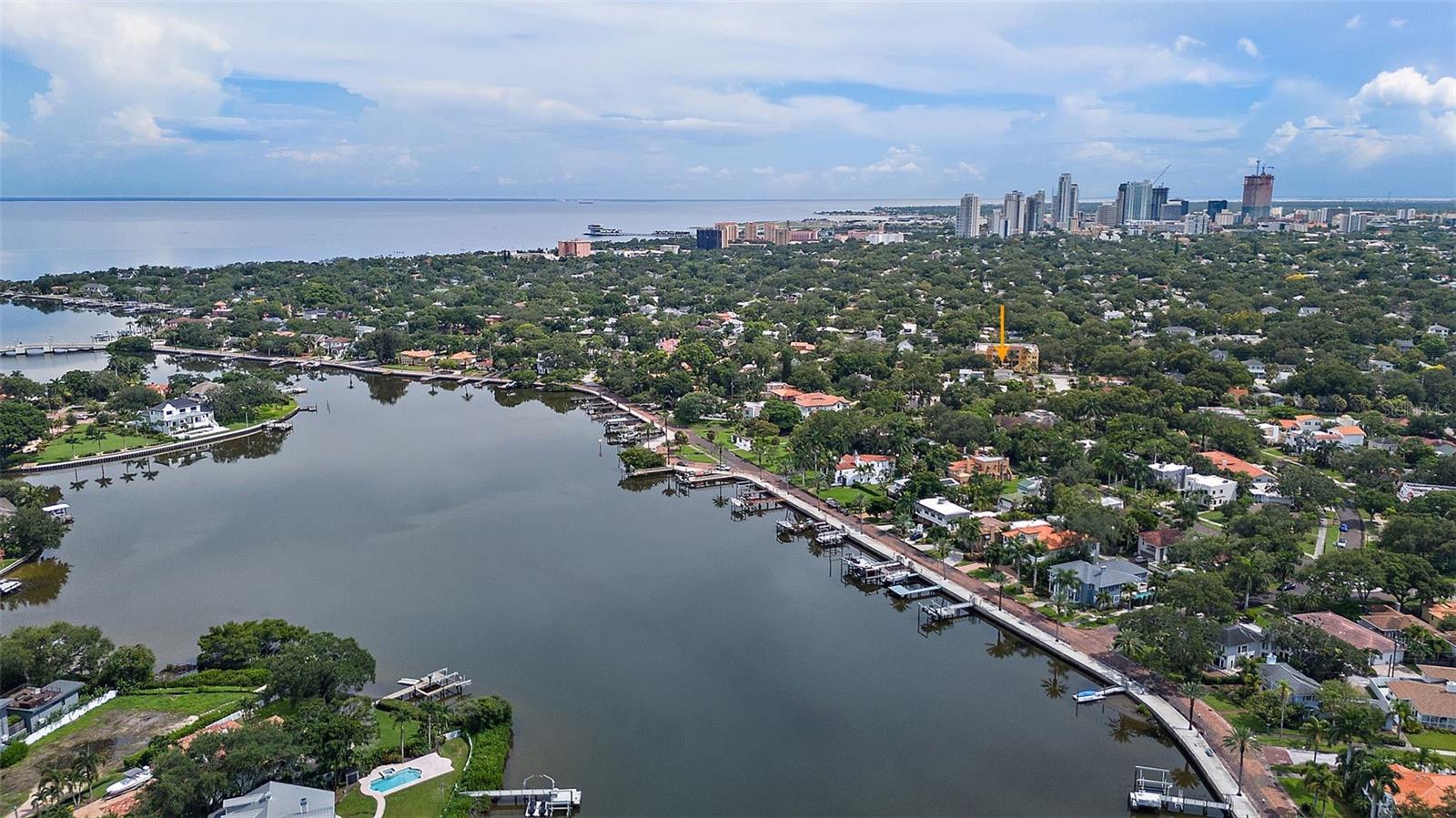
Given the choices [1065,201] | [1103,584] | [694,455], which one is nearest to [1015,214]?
[1065,201]

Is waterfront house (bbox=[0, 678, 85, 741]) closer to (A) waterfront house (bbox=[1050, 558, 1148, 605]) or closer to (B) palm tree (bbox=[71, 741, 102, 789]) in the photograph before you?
(B) palm tree (bbox=[71, 741, 102, 789])

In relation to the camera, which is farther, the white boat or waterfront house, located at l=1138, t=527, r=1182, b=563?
waterfront house, located at l=1138, t=527, r=1182, b=563

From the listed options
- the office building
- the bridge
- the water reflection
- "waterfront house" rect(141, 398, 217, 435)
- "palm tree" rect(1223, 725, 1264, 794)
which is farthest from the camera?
the office building

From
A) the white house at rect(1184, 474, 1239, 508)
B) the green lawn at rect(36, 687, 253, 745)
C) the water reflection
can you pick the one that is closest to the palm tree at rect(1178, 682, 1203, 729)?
the white house at rect(1184, 474, 1239, 508)

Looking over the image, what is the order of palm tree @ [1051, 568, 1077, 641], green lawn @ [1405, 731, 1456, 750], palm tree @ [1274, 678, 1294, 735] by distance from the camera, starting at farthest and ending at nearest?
1. palm tree @ [1051, 568, 1077, 641]
2. palm tree @ [1274, 678, 1294, 735]
3. green lawn @ [1405, 731, 1456, 750]

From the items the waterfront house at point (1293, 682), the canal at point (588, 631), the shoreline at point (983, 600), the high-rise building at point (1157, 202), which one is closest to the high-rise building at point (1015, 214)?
the high-rise building at point (1157, 202)

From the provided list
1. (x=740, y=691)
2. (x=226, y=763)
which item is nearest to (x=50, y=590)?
(x=226, y=763)

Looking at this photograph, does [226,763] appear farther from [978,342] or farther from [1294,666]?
[978,342]
